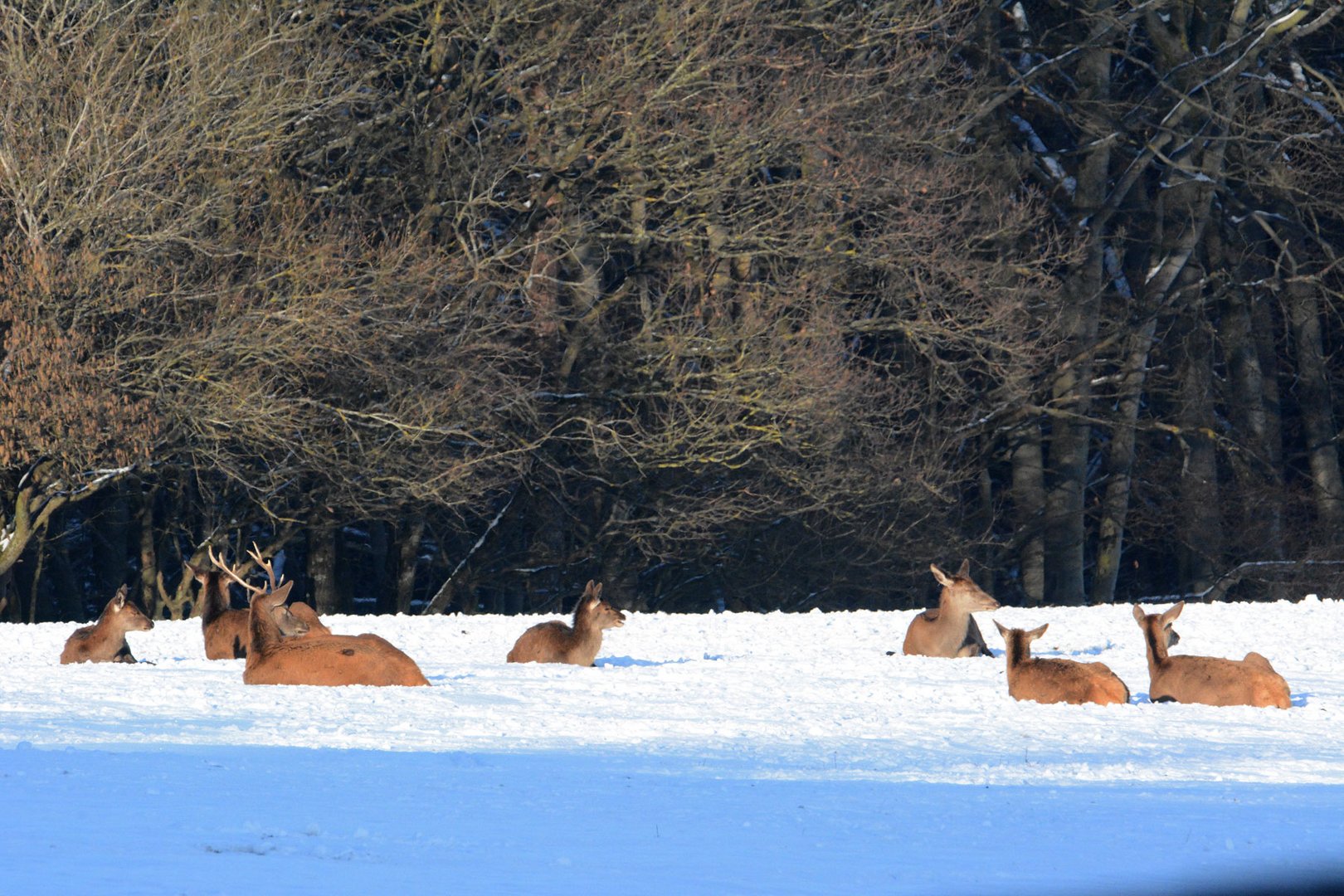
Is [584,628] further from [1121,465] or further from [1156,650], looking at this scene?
[1121,465]

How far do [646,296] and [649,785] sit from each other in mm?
19312

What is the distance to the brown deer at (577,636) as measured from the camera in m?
15.8

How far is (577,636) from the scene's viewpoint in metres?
15.8

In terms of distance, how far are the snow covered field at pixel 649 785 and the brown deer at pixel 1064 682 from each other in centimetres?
17

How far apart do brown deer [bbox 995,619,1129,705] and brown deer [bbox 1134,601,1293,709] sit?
0.37 metres

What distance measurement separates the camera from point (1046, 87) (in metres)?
36.6

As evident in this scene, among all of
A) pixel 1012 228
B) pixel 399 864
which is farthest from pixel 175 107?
pixel 399 864

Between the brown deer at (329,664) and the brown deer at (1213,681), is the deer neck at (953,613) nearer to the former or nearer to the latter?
the brown deer at (1213,681)

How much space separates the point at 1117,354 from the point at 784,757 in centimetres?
2633

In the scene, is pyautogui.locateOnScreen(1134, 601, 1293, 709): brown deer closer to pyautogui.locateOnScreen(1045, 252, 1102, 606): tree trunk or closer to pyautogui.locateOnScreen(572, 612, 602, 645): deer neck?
pyautogui.locateOnScreen(572, 612, 602, 645): deer neck

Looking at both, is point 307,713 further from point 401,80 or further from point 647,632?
point 401,80

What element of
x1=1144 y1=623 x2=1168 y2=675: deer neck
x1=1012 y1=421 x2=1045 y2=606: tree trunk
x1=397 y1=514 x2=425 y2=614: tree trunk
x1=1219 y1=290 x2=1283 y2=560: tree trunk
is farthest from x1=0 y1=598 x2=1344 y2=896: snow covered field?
x1=1219 y1=290 x2=1283 y2=560: tree trunk

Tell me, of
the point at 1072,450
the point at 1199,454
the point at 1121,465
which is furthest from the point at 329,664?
the point at 1199,454

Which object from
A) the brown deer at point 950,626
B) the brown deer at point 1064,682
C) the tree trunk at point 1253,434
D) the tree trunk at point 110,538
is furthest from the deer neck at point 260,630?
the tree trunk at point 1253,434
